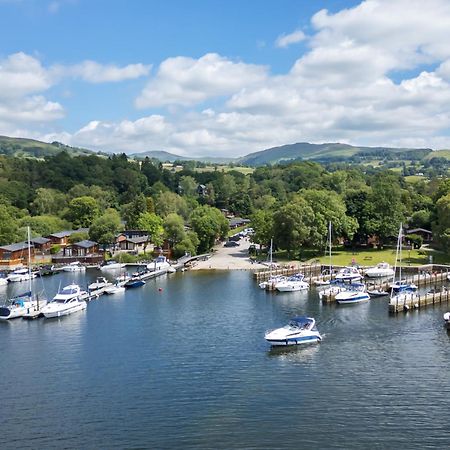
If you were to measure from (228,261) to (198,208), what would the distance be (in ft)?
76.9

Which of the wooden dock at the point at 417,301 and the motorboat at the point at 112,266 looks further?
the motorboat at the point at 112,266

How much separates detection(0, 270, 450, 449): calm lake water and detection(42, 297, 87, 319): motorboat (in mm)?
1171

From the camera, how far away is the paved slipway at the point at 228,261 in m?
93.9

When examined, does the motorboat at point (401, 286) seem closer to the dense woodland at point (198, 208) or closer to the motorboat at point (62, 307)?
the dense woodland at point (198, 208)

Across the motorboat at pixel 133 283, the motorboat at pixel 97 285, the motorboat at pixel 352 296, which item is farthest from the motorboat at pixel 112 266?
the motorboat at pixel 352 296

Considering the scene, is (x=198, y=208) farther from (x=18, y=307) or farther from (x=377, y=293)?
(x=18, y=307)

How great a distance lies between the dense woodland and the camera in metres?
97.1

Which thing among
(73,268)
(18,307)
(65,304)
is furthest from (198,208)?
(18,307)

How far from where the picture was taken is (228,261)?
99688 millimetres

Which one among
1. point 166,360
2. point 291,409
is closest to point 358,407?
point 291,409

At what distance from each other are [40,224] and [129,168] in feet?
253

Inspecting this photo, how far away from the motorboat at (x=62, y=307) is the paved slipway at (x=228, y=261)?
32117 millimetres

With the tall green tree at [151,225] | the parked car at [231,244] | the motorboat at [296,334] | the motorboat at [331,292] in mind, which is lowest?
the motorboat at [296,334]

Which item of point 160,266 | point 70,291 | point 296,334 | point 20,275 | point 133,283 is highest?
point 160,266
